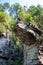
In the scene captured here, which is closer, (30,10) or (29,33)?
(29,33)

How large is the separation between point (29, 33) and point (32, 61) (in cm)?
137

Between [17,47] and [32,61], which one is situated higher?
[17,47]

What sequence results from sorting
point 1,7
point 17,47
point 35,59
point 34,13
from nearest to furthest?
point 35,59 < point 17,47 < point 34,13 < point 1,7

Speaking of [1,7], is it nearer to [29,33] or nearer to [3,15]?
[3,15]

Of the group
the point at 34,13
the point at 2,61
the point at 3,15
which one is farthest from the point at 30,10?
the point at 2,61

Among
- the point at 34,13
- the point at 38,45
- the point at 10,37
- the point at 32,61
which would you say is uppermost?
the point at 34,13

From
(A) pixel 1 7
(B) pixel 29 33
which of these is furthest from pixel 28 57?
(A) pixel 1 7

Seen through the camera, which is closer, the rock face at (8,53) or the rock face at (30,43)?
the rock face at (30,43)

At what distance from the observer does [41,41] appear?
960cm

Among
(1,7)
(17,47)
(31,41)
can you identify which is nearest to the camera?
(31,41)

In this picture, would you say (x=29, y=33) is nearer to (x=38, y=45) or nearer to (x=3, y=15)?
(x=38, y=45)

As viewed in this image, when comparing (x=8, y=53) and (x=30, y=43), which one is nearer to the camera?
(x=30, y=43)

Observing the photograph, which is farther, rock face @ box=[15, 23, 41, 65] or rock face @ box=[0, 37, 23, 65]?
rock face @ box=[0, 37, 23, 65]

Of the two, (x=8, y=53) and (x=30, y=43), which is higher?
(x=30, y=43)
